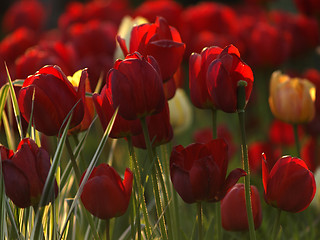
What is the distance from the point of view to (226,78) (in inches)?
27.1

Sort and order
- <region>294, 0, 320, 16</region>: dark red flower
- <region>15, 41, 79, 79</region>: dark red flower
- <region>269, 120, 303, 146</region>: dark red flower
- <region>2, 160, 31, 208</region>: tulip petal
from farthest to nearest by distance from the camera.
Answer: <region>294, 0, 320, 16</region>: dark red flower → <region>269, 120, 303, 146</region>: dark red flower → <region>15, 41, 79, 79</region>: dark red flower → <region>2, 160, 31, 208</region>: tulip petal

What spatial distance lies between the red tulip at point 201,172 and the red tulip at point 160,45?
0.15 metres

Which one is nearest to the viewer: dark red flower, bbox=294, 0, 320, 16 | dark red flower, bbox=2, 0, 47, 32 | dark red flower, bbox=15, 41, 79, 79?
dark red flower, bbox=15, 41, 79, 79

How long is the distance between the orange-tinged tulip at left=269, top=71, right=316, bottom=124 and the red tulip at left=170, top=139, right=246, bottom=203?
361 mm

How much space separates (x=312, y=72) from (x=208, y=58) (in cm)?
74

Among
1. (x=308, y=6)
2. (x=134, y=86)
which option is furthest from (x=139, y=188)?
(x=308, y=6)

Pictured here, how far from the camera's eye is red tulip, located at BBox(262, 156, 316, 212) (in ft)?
2.32

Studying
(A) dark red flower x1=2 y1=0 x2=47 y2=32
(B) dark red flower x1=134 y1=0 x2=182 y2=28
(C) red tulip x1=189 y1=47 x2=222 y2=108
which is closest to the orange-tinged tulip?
(C) red tulip x1=189 y1=47 x2=222 y2=108

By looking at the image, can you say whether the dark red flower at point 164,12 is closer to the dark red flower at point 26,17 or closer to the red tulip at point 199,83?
the dark red flower at point 26,17

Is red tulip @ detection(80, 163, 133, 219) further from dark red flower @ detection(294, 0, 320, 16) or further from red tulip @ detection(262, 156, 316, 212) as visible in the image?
dark red flower @ detection(294, 0, 320, 16)

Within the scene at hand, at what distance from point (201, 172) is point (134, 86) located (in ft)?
0.40

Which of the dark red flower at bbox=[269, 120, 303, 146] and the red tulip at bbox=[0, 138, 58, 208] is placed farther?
the dark red flower at bbox=[269, 120, 303, 146]

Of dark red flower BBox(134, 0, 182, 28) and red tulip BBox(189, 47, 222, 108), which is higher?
red tulip BBox(189, 47, 222, 108)

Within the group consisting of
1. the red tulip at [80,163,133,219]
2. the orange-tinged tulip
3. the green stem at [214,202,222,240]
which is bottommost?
the green stem at [214,202,222,240]
